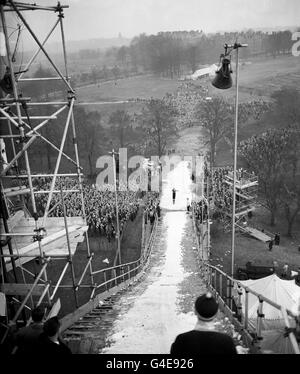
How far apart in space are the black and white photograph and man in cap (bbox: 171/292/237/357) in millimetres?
13

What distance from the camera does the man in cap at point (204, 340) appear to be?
3.88 meters

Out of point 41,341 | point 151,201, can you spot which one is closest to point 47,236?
point 41,341

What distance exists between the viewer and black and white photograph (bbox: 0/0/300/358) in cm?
701

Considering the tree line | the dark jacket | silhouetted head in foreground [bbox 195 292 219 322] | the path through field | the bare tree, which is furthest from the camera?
the tree line

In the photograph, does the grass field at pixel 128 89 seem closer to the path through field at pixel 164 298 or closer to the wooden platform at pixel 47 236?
the path through field at pixel 164 298

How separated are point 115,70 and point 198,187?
58376 millimetres

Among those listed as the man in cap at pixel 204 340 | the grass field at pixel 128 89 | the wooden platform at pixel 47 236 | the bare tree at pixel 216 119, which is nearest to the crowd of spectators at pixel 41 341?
the man in cap at pixel 204 340

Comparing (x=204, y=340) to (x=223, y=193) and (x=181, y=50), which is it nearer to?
(x=223, y=193)

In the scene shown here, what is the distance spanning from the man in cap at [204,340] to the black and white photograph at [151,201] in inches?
0.5

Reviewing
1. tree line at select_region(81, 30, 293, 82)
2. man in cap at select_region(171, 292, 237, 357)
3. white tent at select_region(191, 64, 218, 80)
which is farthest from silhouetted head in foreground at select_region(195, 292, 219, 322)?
tree line at select_region(81, 30, 293, 82)

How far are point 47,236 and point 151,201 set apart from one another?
1804cm

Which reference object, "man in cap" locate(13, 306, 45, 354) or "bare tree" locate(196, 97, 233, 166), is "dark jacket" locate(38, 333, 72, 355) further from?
"bare tree" locate(196, 97, 233, 166)
